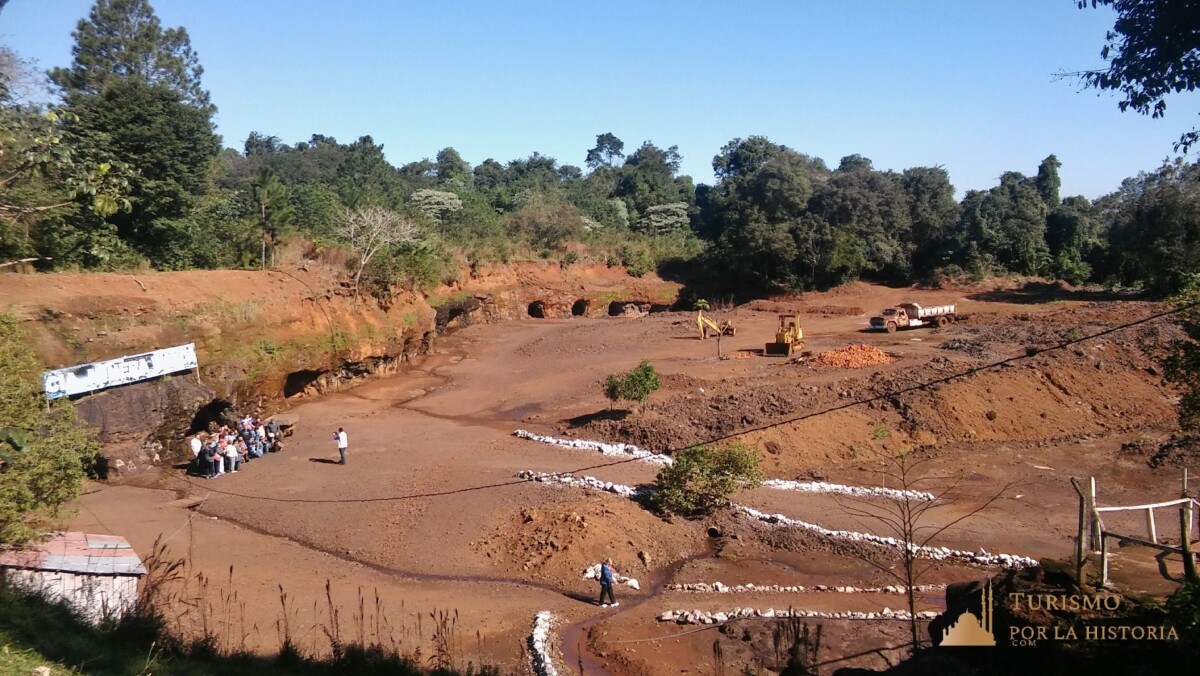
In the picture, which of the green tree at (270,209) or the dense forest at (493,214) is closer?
the dense forest at (493,214)

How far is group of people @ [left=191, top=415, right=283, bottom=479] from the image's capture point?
68.8 feet

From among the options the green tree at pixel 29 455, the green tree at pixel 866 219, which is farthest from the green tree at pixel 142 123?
the green tree at pixel 866 219

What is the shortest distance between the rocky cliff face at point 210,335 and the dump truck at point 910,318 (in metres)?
23.3

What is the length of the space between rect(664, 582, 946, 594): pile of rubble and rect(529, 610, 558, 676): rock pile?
9.42 ft

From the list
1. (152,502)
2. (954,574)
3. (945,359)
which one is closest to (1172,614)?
(954,574)

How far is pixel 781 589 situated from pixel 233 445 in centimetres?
1555

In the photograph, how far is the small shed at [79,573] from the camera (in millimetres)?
9648

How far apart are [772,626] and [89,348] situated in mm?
20157

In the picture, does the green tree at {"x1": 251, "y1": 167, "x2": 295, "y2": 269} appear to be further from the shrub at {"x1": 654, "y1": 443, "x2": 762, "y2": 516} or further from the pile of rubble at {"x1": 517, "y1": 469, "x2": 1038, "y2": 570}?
the shrub at {"x1": 654, "y1": 443, "x2": 762, "y2": 516}

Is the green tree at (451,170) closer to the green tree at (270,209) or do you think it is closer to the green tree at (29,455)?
the green tree at (270,209)

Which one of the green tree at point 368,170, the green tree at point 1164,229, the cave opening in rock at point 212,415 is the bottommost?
the cave opening in rock at point 212,415

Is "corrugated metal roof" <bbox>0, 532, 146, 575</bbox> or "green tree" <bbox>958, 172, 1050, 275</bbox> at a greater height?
"green tree" <bbox>958, 172, 1050, 275</bbox>

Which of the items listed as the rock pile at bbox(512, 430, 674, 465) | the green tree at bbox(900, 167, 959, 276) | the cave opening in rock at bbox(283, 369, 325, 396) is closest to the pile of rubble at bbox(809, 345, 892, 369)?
the rock pile at bbox(512, 430, 674, 465)
